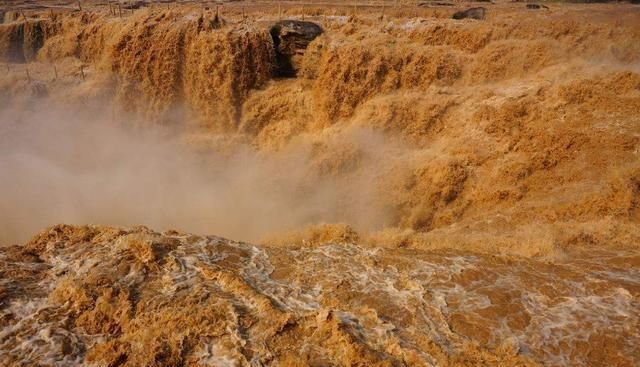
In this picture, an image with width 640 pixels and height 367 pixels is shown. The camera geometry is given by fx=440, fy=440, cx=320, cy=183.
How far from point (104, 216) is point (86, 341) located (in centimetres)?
662

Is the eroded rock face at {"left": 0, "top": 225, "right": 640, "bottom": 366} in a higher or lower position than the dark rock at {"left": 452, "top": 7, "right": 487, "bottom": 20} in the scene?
lower

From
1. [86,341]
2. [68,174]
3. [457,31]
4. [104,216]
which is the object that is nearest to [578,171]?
[457,31]

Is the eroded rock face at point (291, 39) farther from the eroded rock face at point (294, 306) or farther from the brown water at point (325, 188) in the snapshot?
the eroded rock face at point (294, 306)

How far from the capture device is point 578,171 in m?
9.52

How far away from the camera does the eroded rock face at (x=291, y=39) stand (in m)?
14.0

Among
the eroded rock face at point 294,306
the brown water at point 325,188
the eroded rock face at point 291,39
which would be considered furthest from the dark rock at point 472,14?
the eroded rock face at point 294,306

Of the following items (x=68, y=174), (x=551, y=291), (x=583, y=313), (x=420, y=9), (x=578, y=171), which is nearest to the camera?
(x=583, y=313)

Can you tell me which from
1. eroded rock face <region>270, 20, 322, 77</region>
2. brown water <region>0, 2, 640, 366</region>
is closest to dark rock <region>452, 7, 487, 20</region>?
brown water <region>0, 2, 640, 366</region>

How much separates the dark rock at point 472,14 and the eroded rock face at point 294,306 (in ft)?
34.5

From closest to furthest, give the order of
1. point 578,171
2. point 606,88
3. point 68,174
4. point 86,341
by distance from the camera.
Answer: point 86,341, point 578,171, point 606,88, point 68,174

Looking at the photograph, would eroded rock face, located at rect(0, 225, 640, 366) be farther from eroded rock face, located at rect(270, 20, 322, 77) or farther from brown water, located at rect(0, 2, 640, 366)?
eroded rock face, located at rect(270, 20, 322, 77)

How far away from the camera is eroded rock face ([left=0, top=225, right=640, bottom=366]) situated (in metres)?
5.18

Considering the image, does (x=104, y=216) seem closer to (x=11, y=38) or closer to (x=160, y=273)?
(x=160, y=273)

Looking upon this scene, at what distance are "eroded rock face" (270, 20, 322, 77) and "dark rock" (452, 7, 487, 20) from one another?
16.7 feet
